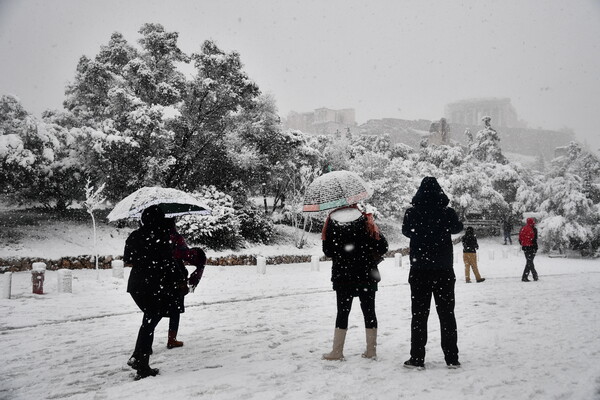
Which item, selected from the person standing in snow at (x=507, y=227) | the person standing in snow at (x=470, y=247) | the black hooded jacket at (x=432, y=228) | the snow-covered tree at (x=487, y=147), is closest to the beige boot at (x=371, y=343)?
the black hooded jacket at (x=432, y=228)

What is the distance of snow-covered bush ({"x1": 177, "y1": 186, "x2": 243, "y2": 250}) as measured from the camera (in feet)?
61.6

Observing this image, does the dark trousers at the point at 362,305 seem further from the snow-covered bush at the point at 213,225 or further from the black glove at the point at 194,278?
the snow-covered bush at the point at 213,225

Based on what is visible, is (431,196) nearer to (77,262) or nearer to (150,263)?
(150,263)

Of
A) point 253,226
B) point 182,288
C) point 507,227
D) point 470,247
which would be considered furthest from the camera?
point 507,227

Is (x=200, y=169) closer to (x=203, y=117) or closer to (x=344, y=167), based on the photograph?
(x=203, y=117)

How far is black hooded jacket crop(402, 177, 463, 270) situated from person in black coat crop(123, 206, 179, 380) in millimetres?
2539

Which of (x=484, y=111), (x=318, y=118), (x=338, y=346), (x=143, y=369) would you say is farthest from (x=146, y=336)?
(x=484, y=111)

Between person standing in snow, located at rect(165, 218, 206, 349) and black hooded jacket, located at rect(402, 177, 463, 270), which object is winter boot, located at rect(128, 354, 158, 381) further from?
black hooded jacket, located at rect(402, 177, 463, 270)

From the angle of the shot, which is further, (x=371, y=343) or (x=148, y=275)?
(x=371, y=343)

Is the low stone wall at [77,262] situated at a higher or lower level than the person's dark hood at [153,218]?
lower

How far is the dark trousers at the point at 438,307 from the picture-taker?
408 cm

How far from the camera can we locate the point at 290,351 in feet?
15.9

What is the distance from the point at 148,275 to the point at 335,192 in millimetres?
2268

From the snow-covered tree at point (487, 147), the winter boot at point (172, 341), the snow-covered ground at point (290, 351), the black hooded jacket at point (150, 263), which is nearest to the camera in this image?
the snow-covered ground at point (290, 351)
